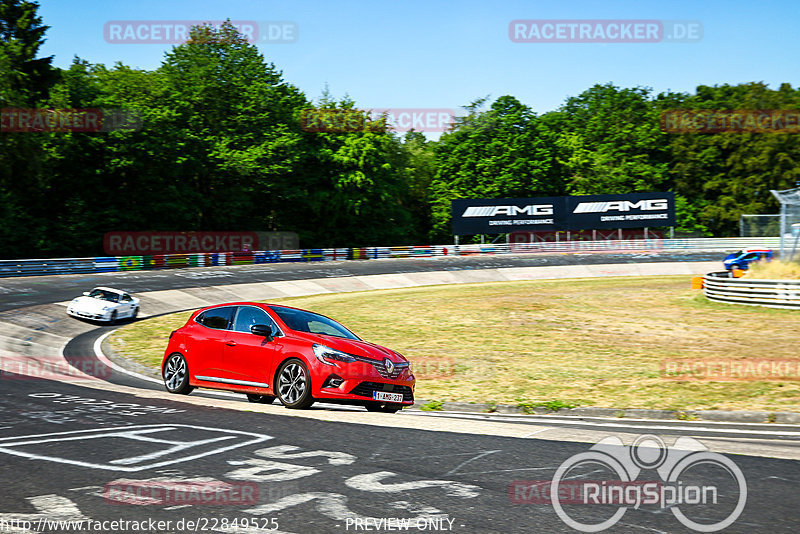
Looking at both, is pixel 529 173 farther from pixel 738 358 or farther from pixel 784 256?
pixel 738 358

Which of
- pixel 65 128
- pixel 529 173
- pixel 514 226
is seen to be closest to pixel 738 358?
pixel 514 226

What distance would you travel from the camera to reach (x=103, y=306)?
2752 centimetres

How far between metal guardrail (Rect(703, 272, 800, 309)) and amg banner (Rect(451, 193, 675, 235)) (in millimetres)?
37001

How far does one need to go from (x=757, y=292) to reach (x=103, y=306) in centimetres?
2389

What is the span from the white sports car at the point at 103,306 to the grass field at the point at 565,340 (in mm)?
1099

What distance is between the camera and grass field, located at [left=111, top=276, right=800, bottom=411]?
13.0 metres

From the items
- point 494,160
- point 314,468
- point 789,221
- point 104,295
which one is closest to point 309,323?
point 314,468

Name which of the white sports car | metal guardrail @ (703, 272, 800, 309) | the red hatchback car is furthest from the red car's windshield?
metal guardrail @ (703, 272, 800, 309)

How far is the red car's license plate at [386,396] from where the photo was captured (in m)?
10.8

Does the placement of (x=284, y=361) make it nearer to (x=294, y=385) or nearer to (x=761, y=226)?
(x=294, y=385)

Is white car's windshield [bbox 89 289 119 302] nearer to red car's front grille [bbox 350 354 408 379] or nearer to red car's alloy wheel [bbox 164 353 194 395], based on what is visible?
red car's alloy wheel [bbox 164 353 194 395]

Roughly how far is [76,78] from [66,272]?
80.3 feet

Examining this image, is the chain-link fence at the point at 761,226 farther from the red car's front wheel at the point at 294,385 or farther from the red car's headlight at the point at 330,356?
the red car's front wheel at the point at 294,385

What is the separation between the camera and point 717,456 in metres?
7.53
